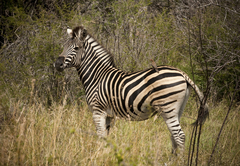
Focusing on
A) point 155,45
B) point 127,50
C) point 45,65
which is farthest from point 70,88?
point 155,45

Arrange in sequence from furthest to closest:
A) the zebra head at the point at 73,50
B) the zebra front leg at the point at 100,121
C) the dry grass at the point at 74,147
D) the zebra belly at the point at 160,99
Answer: the zebra head at the point at 73,50 → the zebra front leg at the point at 100,121 → the zebra belly at the point at 160,99 → the dry grass at the point at 74,147

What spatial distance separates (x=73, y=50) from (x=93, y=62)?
0.43 m

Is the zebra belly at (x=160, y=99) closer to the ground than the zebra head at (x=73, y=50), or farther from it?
closer to the ground

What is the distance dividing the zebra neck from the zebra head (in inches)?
3.6

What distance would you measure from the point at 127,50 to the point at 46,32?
84.6 inches

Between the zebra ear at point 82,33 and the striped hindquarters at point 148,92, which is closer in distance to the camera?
the striped hindquarters at point 148,92

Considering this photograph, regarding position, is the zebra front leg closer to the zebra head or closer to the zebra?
the zebra

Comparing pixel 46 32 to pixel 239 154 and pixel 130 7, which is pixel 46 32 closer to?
pixel 130 7

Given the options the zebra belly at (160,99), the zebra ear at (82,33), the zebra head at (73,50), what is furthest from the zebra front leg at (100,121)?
the zebra ear at (82,33)

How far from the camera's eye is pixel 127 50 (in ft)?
21.2

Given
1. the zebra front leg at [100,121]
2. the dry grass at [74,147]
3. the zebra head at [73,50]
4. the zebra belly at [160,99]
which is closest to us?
the dry grass at [74,147]

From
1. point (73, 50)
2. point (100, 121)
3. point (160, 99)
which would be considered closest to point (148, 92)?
point (160, 99)

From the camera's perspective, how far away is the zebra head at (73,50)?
4.27 meters

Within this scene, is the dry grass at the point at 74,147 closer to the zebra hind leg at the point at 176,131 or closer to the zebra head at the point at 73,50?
the zebra hind leg at the point at 176,131
